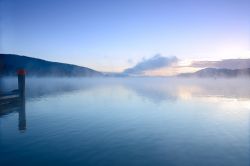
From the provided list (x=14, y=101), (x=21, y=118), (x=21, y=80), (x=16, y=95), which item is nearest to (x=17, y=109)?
(x=14, y=101)

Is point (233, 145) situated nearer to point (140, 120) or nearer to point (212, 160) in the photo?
point (212, 160)

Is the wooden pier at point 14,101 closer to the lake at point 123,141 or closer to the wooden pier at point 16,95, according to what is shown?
the wooden pier at point 16,95

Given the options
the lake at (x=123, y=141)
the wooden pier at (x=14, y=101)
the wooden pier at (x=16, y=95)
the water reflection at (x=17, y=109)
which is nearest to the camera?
the lake at (x=123, y=141)

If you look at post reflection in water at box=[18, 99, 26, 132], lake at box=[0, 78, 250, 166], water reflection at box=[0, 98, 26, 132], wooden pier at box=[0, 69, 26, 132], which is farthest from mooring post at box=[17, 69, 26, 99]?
lake at box=[0, 78, 250, 166]

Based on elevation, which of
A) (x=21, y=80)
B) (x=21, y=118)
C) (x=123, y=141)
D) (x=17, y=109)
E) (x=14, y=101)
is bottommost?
(x=123, y=141)

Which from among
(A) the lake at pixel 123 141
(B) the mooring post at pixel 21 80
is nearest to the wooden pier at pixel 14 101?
(B) the mooring post at pixel 21 80

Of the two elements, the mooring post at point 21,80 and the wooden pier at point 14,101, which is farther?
the mooring post at point 21,80

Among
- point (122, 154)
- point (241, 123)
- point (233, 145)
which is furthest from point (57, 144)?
point (241, 123)

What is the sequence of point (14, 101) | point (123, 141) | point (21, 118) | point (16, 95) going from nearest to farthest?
1. point (123, 141)
2. point (21, 118)
3. point (14, 101)
4. point (16, 95)

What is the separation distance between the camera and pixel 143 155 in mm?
14289

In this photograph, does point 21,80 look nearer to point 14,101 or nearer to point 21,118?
point 14,101

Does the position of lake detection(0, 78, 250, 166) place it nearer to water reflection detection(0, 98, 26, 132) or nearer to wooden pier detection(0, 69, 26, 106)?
water reflection detection(0, 98, 26, 132)

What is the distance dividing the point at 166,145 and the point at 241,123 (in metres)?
13.4

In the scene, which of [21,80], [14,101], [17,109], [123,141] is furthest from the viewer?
[14,101]
